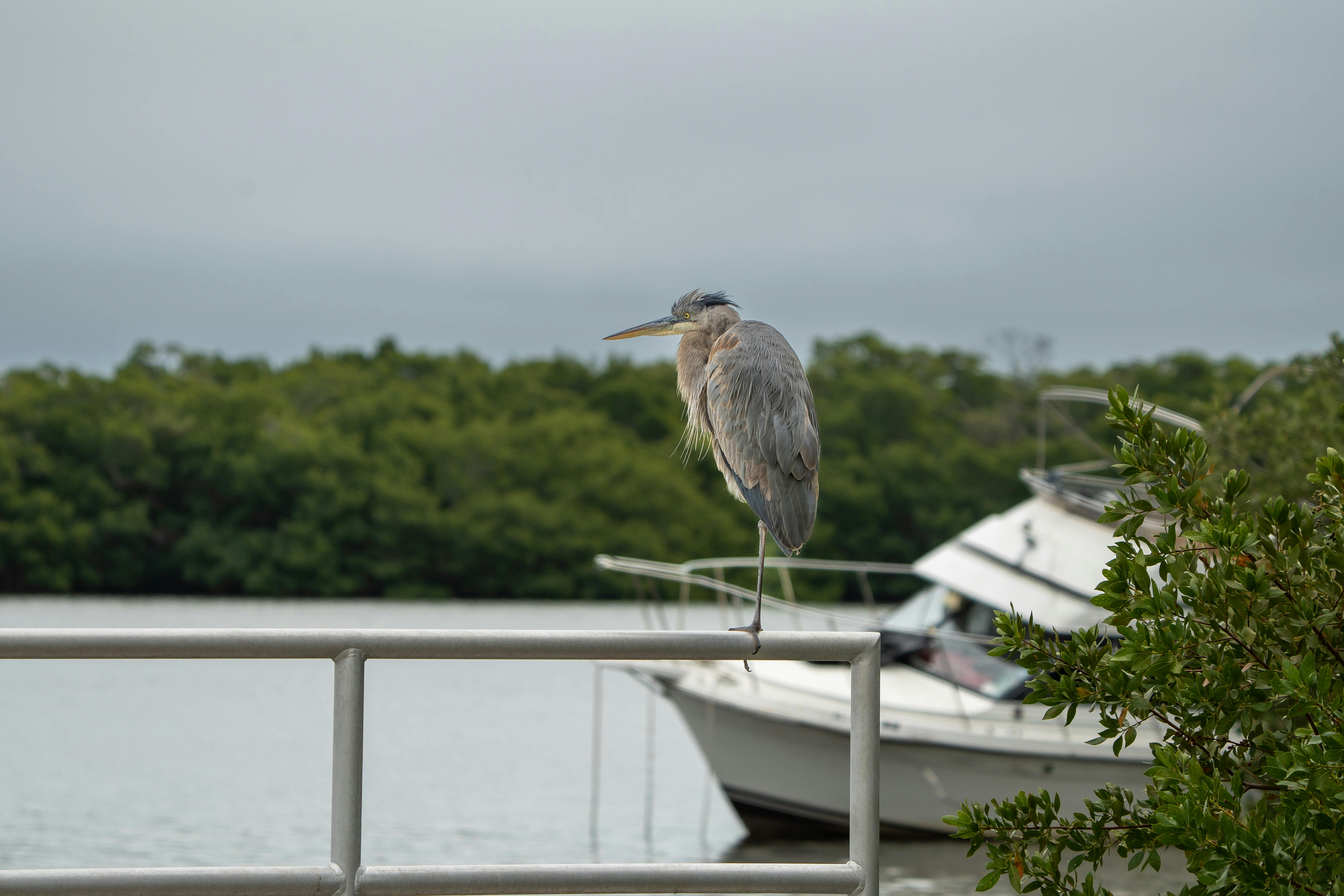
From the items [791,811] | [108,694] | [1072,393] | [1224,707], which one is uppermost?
[1072,393]

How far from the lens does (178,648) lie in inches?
76.5

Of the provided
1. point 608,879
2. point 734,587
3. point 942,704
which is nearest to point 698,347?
point 608,879

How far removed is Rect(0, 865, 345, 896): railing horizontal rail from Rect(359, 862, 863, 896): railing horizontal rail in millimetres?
76

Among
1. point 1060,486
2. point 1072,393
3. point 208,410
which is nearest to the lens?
point 1072,393

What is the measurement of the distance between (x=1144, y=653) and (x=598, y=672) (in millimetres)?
12045

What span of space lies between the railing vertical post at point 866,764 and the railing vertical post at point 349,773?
0.78m

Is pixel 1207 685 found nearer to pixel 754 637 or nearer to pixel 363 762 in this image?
pixel 754 637

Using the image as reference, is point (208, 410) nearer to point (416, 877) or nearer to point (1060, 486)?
point (1060, 486)

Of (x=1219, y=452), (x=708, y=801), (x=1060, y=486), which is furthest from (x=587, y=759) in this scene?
(x=1219, y=452)

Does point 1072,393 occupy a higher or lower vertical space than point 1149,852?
higher

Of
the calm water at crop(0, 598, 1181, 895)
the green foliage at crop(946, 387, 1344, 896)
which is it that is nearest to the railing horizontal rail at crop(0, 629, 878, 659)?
the green foliage at crop(946, 387, 1344, 896)

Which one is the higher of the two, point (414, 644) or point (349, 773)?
point (414, 644)

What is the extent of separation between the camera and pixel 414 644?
204cm

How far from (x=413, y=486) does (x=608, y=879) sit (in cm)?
6970
